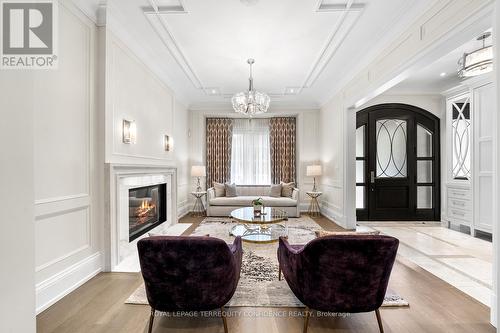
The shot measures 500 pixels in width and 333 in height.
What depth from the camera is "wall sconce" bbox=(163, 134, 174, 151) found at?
196 inches

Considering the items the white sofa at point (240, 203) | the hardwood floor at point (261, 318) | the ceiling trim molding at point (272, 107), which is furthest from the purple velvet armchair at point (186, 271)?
the ceiling trim molding at point (272, 107)

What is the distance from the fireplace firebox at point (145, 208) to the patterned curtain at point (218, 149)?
227 cm

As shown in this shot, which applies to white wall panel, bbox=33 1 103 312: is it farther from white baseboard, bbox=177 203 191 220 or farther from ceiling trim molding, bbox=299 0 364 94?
white baseboard, bbox=177 203 191 220

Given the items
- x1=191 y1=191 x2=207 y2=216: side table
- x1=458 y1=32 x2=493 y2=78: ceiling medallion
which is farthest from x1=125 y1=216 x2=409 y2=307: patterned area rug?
x1=458 y1=32 x2=493 y2=78: ceiling medallion

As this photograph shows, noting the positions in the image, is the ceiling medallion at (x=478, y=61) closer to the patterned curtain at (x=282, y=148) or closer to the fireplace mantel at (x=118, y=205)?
the patterned curtain at (x=282, y=148)

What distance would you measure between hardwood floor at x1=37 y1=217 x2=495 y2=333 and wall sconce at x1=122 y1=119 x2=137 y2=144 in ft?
5.99

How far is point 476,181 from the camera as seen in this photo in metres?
4.46

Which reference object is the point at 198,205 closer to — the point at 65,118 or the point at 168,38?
the point at 168,38

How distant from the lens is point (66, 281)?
2.43 m

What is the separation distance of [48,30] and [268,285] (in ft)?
10.6

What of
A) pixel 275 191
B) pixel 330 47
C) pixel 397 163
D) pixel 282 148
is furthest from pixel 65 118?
pixel 397 163

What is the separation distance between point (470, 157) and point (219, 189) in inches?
207

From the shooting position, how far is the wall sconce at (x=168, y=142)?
499 cm

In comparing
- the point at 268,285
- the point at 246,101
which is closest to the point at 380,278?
the point at 268,285
